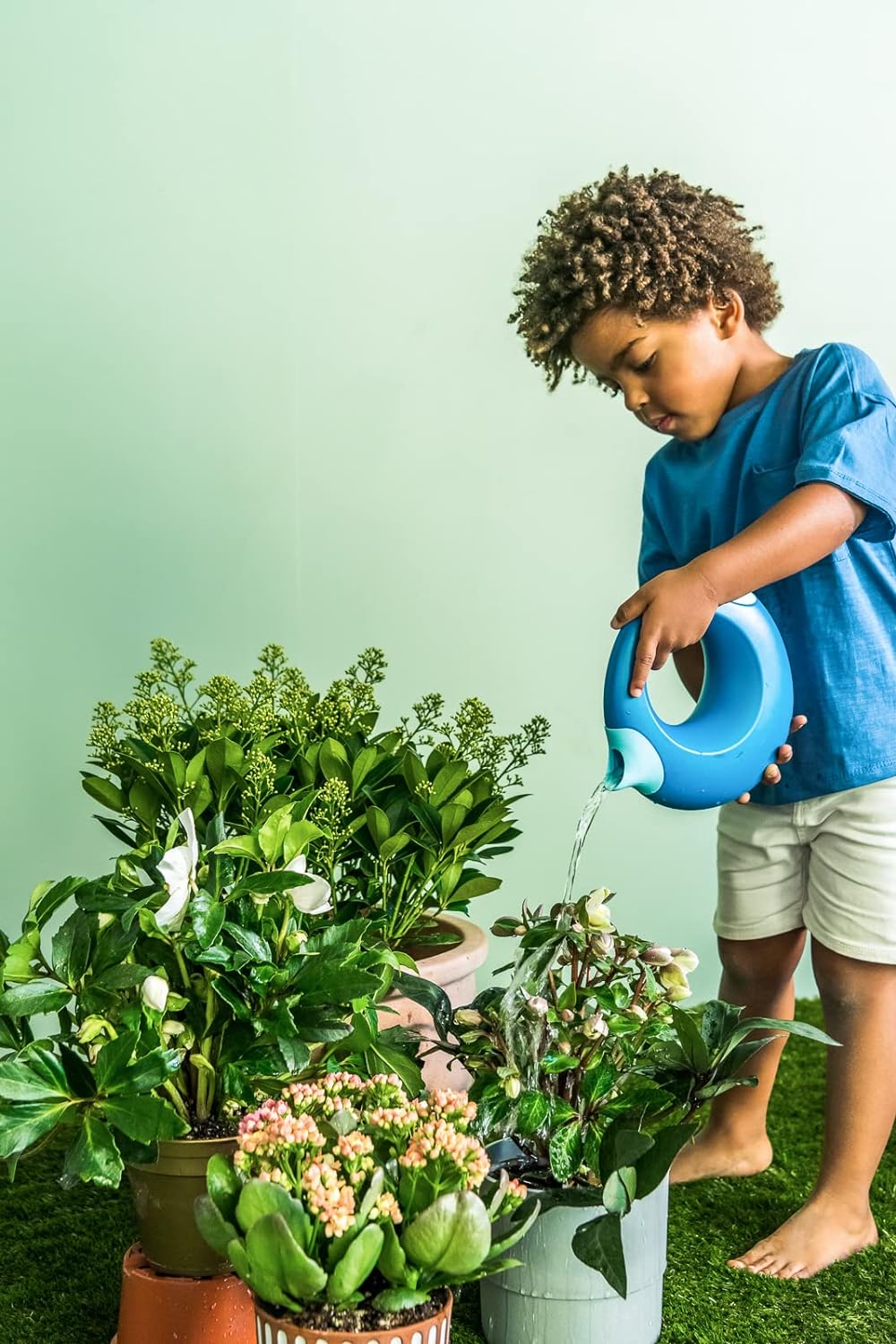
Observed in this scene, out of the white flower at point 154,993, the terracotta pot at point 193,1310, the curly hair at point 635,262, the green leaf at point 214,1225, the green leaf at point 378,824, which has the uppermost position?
the curly hair at point 635,262

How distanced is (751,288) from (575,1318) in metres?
0.95

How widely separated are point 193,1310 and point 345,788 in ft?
1.29

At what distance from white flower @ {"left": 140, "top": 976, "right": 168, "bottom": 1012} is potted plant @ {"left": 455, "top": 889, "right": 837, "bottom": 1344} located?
0.24 metres

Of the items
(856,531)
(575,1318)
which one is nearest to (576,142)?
(856,531)

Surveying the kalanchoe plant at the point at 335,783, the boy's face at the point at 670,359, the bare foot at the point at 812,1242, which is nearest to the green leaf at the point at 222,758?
the kalanchoe plant at the point at 335,783

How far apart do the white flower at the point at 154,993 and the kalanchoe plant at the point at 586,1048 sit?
24 centimetres

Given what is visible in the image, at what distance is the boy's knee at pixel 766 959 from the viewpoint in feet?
4.34

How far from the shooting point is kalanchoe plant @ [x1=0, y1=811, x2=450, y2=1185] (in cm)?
81

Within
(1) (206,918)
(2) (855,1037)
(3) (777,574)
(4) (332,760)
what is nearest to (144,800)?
(4) (332,760)

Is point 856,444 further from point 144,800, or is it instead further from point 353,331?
point 353,331

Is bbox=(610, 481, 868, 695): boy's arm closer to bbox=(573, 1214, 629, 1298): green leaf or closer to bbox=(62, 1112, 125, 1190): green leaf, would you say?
bbox=(573, 1214, 629, 1298): green leaf

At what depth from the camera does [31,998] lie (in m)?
0.83

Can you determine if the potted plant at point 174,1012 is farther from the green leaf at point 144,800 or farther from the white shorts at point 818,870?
the white shorts at point 818,870

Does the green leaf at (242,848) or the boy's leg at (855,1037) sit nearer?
the green leaf at (242,848)
